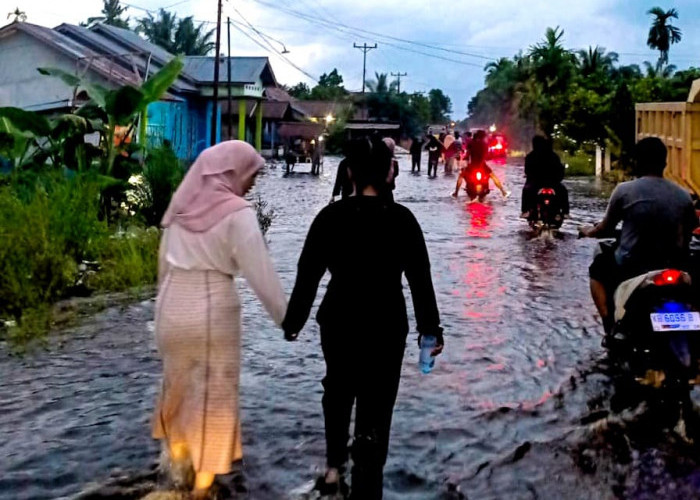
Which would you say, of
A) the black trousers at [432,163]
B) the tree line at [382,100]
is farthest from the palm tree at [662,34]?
the black trousers at [432,163]

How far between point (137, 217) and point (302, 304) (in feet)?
31.8

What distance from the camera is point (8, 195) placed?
35.1ft

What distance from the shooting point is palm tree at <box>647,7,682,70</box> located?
77.7 metres

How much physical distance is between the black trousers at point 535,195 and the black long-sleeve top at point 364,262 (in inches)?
459

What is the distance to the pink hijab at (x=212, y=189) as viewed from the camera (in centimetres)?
452

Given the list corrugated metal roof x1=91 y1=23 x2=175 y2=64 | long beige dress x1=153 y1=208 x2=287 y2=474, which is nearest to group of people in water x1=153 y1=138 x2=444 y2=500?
long beige dress x1=153 y1=208 x2=287 y2=474

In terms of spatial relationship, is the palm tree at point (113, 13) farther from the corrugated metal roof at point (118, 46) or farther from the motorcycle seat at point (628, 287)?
the motorcycle seat at point (628, 287)

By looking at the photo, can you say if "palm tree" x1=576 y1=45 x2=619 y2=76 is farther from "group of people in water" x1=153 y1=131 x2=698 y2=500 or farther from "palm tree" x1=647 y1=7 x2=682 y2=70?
"group of people in water" x1=153 y1=131 x2=698 y2=500

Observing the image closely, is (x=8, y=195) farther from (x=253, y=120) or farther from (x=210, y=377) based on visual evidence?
(x=253, y=120)

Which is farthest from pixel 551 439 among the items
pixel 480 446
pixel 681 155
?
pixel 681 155

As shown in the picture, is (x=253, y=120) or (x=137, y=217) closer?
(x=137, y=217)

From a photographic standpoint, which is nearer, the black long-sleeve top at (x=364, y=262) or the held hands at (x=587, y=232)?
the black long-sleeve top at (x=364, y=262)

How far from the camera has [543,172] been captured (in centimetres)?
1591

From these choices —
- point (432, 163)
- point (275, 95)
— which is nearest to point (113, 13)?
point (275, 95)
